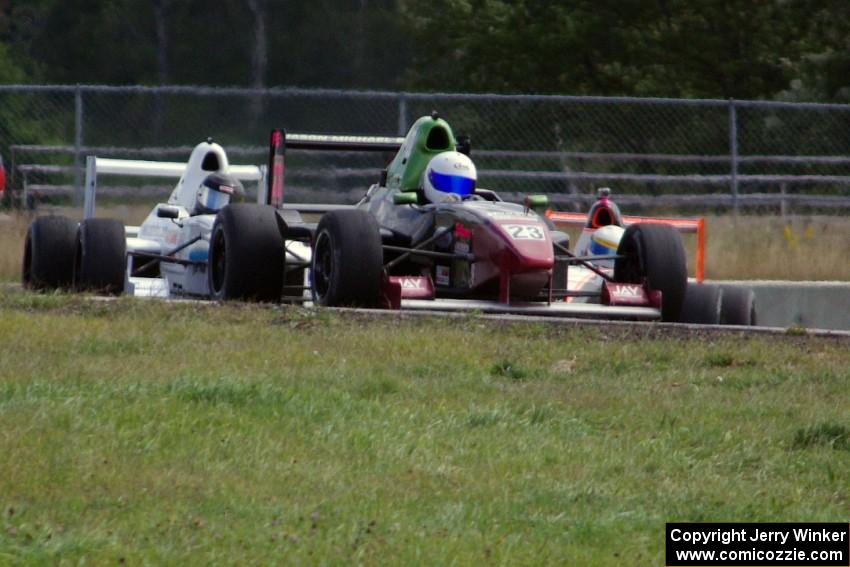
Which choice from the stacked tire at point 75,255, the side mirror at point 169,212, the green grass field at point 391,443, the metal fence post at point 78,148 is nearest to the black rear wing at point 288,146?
the side mirror at point 169,212

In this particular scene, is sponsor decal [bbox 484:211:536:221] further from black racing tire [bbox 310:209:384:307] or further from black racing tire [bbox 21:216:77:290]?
black racing tire [bbox 21:216:77:290]

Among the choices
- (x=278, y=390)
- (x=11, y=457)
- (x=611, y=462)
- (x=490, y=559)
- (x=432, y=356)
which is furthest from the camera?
(x=432, y=356)

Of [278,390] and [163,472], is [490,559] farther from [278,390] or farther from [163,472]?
[278,390]

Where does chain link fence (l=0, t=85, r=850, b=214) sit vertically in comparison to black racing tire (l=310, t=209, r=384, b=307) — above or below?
above

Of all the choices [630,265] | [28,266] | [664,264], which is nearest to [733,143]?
[630,265]

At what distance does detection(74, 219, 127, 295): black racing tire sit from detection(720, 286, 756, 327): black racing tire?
A: 15.5ft

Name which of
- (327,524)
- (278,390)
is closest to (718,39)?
(278,390)

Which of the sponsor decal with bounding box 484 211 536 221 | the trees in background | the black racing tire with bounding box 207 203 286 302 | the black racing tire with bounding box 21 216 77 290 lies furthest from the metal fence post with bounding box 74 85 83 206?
the trees in background

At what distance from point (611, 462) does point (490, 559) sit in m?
1.51

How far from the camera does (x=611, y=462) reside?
6184 mm

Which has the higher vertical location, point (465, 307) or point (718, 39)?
point (718, 39)

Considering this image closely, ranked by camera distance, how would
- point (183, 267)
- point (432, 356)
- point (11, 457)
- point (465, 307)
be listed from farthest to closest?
point (183, 267) < point (465, 307) < point (432, 356) < point (11, 457)

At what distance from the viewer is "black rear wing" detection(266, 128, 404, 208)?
1348cm

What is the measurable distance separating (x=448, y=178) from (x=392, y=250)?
82 centimetres
